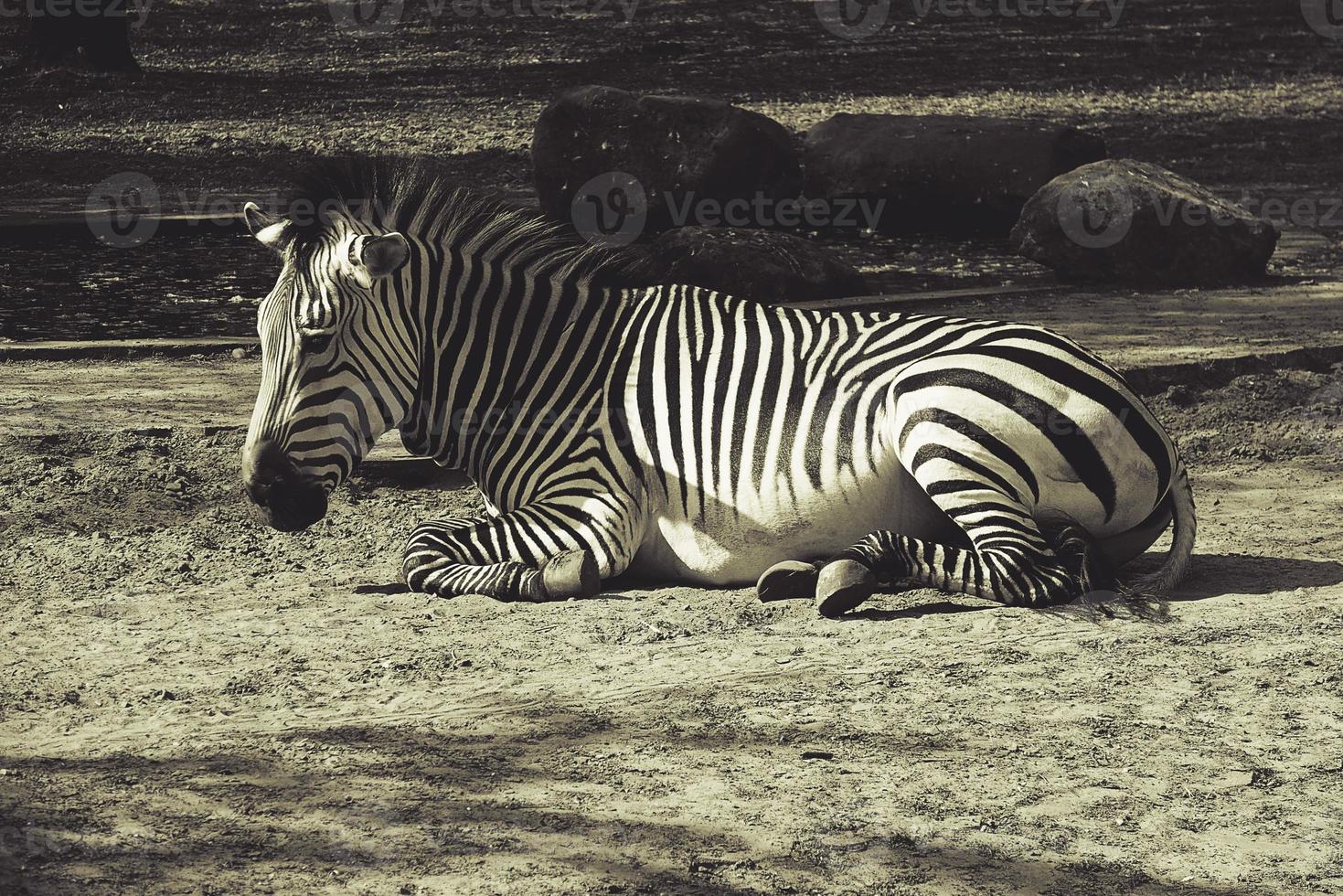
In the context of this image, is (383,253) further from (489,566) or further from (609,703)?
(609,703)

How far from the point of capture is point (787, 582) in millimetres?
5258

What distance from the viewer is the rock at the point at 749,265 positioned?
9.20 meters

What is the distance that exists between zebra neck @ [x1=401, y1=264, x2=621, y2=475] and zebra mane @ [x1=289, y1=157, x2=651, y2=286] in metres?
0.14

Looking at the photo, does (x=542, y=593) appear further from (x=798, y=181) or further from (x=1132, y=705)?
(x=798, y=181)

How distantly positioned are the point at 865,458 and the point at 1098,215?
19.0 ft

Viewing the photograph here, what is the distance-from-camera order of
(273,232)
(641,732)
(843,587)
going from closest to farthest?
(641,732) < (843,587) < (273,232)

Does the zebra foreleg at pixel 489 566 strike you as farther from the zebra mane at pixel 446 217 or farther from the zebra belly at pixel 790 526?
the zebra mane at pixel 446 217

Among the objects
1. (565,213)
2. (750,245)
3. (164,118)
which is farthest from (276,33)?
(750,245)

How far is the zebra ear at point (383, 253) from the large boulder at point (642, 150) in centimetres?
721

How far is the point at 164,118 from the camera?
667 inches

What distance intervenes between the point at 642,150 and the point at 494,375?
7.20 meters

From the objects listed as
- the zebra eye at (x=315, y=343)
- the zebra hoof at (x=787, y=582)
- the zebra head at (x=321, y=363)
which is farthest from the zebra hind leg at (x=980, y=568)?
the zebra eye at (x=315, y=343)

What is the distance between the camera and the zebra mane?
5.57 metres

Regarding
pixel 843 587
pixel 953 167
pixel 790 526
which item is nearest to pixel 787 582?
pixel 790 526
